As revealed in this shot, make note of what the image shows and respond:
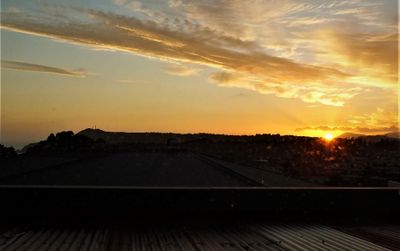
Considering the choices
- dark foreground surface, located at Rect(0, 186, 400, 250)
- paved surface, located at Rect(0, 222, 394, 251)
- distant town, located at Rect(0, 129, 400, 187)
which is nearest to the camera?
paved surface, located at Rect(0, 222, 394, 251)

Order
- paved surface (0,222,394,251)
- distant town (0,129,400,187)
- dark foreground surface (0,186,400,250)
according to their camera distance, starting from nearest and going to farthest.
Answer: paved surface (0,222,394,251)
dark foreground surface (0,186,400,250)
distant town (0,129,400,187)

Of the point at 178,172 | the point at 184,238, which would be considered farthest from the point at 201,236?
the point at 178,172

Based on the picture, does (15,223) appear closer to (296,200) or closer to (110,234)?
(110,234)

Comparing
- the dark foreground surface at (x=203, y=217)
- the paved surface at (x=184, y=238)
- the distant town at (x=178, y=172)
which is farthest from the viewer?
the distant town at (x=178, y=172)

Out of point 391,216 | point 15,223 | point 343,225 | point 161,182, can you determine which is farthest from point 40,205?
point 161,182

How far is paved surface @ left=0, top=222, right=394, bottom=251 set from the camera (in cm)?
747

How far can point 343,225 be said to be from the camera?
388 inches

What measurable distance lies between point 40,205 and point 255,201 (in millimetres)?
4318

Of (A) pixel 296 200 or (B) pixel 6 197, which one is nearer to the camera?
(B) pixel 6 197

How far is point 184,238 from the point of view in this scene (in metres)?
8.18

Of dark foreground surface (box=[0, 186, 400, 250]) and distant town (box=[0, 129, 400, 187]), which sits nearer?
dark foreground surface (box=[0, 186, 400, 250])

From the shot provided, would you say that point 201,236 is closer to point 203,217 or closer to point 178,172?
point 203,217

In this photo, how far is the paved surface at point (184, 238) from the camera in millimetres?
7469

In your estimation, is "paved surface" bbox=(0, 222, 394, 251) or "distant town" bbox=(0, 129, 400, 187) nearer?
"paved surface" bbox=(0, 222, 394, 251)
